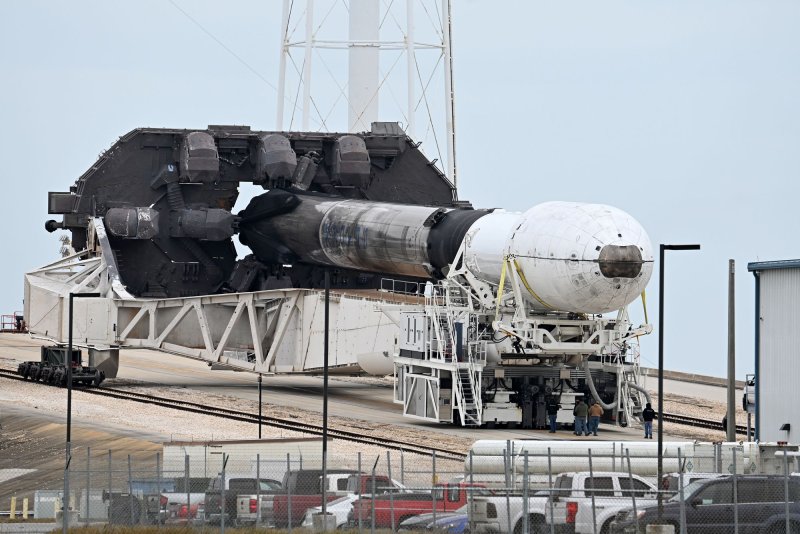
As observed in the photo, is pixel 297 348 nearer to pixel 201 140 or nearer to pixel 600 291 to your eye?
pixel 201 140

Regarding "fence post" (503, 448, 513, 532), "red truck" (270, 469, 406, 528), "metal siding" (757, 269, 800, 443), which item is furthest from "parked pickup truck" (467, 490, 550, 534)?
"metal siding" (757, 269, 800, 443)

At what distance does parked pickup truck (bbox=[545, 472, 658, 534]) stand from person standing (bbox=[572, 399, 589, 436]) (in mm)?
15966

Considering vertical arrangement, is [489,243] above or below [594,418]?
above

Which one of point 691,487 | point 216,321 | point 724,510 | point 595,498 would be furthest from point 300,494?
point 216,321

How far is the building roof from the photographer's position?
36500mm

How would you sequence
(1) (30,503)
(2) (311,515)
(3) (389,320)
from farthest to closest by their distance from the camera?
(3) (389,320) → (1) (30,503) → (2) (311,515)

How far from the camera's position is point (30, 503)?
3609cm

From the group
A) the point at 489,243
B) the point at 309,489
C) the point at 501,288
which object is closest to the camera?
the point at 309,489

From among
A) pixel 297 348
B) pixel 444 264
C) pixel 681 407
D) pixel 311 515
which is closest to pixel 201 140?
pixel 297 348

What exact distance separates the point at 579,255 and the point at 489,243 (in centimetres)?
416

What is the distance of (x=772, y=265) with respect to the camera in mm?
37062

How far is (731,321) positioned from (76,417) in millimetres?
17840

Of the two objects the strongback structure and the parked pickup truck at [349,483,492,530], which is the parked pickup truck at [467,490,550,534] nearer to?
the parked pickup truck at [349,483,492,530]

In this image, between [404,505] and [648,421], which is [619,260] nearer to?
[648,421]
